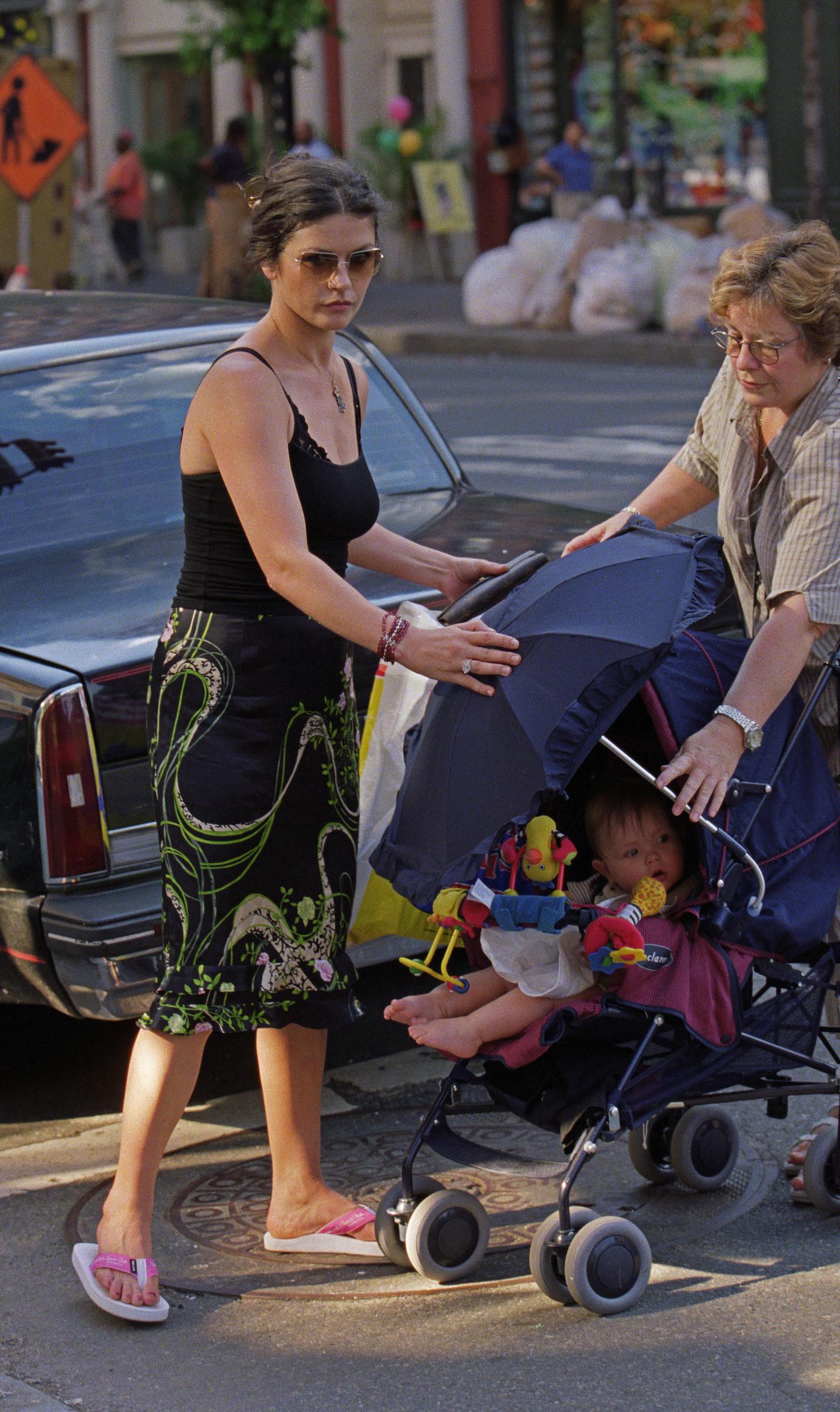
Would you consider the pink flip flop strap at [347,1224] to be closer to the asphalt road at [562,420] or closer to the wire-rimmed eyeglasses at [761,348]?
the wire-rimmed eyeglasses at [761,348]

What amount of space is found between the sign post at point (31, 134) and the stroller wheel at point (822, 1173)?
1124 centimetres

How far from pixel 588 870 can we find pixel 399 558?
28.0 inches

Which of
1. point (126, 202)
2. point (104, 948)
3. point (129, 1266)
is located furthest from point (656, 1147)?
point (126, 202)

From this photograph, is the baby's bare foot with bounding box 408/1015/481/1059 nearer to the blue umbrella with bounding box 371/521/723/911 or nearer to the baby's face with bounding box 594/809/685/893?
the blue umbrella with bounding box 371/521/723/911

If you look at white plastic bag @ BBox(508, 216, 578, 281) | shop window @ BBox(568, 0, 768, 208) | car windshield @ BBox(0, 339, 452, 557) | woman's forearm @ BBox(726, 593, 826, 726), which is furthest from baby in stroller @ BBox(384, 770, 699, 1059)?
shop window @ BBox(568, 0, 768, 208)

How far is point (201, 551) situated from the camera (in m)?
3.41

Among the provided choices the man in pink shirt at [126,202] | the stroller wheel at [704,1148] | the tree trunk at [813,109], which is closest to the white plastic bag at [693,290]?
the tree trunk at [813,109]

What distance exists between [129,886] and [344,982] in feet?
2.15

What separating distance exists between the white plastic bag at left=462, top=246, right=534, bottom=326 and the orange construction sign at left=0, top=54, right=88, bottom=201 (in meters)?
7.87

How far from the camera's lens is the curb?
18312 millimetres

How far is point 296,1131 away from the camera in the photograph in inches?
146

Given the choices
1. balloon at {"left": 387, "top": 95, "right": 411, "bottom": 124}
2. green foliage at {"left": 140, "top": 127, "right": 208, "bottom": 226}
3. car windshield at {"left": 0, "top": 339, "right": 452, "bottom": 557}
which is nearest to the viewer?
car windshield at {"left": 0, "top": 339, "right": 452, "bottom": 557}

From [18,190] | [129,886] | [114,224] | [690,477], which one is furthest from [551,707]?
[114,224]

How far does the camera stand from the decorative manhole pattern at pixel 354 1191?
12.3 feet
